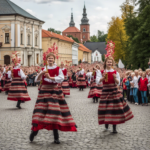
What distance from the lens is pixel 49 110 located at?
6.43 m

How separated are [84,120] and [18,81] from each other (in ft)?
14.3

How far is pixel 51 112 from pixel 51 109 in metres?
0.06

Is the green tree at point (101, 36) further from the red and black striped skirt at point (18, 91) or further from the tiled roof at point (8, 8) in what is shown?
the red and black striped skirt at point (18, 91)

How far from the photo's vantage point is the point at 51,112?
6430 mm

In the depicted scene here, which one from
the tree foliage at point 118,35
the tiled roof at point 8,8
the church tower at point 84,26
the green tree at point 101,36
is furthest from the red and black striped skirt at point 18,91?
the church tower at point 84,26

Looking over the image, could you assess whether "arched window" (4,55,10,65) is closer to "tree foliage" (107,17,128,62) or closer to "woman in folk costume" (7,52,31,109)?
"tree foliage" (107,17,128,62)

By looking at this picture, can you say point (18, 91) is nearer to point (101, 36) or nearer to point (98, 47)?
point (98, 47)

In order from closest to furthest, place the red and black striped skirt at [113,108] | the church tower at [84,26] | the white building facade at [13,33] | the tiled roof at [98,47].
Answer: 1. the red and black striped skirt at [113,108]
2. the white building facade at [13,33]
3. the tiled roof at [98,47]
4. the church tower at [84,26]

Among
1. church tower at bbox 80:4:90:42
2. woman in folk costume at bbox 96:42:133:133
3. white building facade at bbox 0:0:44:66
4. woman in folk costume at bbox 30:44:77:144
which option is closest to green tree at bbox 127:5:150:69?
woman in folk costume at bbox 96:42:133:133

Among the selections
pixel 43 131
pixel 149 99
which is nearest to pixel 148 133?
pixel 43 131

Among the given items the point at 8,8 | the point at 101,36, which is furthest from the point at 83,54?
the point at 8,8

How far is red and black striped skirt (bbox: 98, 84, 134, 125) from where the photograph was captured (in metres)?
7.46

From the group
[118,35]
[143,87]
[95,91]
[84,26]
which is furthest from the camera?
[84,26]

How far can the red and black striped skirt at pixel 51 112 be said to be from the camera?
21.0 feet
